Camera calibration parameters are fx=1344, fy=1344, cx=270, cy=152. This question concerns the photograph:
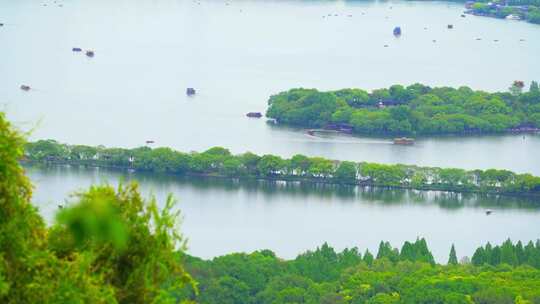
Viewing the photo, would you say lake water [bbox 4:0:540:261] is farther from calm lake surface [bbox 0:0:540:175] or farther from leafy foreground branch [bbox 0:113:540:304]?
leafy foreground branch [bbox 0:113:540:304]

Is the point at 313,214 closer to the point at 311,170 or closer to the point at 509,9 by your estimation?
the point at 311,170

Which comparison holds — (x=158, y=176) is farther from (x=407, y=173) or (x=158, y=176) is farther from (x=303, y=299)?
(x=303, y=299)

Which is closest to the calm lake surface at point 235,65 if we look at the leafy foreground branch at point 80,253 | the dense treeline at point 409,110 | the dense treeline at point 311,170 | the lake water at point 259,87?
the lake water at point 259,87

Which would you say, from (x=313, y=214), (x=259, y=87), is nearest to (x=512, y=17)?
(x=259, y=87)

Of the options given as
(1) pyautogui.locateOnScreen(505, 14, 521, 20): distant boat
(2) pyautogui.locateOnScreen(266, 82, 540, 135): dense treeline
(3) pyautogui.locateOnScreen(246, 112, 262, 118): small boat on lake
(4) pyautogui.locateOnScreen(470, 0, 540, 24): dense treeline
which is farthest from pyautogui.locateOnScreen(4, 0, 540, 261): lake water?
(1) pyautogui.locateOnScreen(505, 14, 521, 20): distant boat

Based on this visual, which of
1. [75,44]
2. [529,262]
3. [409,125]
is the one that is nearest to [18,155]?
[529,262]
